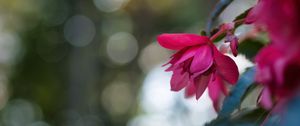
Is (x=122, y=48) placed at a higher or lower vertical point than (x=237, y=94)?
higher

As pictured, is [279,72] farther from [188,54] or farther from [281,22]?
[188,54]

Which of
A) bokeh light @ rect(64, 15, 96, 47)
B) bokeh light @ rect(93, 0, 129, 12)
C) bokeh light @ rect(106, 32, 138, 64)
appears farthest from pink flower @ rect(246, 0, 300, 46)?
bokeh light @ rect(106, 32, 138, 64)

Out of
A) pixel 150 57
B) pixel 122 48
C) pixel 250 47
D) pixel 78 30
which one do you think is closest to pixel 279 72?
pixel 250 47

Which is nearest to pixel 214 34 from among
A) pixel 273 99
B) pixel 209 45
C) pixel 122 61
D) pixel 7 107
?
pixel 209 45

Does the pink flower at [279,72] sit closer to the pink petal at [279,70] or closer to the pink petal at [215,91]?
the pink petal at [279,70]

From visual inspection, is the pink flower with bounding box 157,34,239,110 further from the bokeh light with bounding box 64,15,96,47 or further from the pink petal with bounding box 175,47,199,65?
the bokeh light with bounding box 64,15,96,47

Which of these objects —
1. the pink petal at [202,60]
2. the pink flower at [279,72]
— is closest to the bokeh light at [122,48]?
the pink petal at [202,60]

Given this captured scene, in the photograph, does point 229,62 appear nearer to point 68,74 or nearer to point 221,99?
point 221,99
